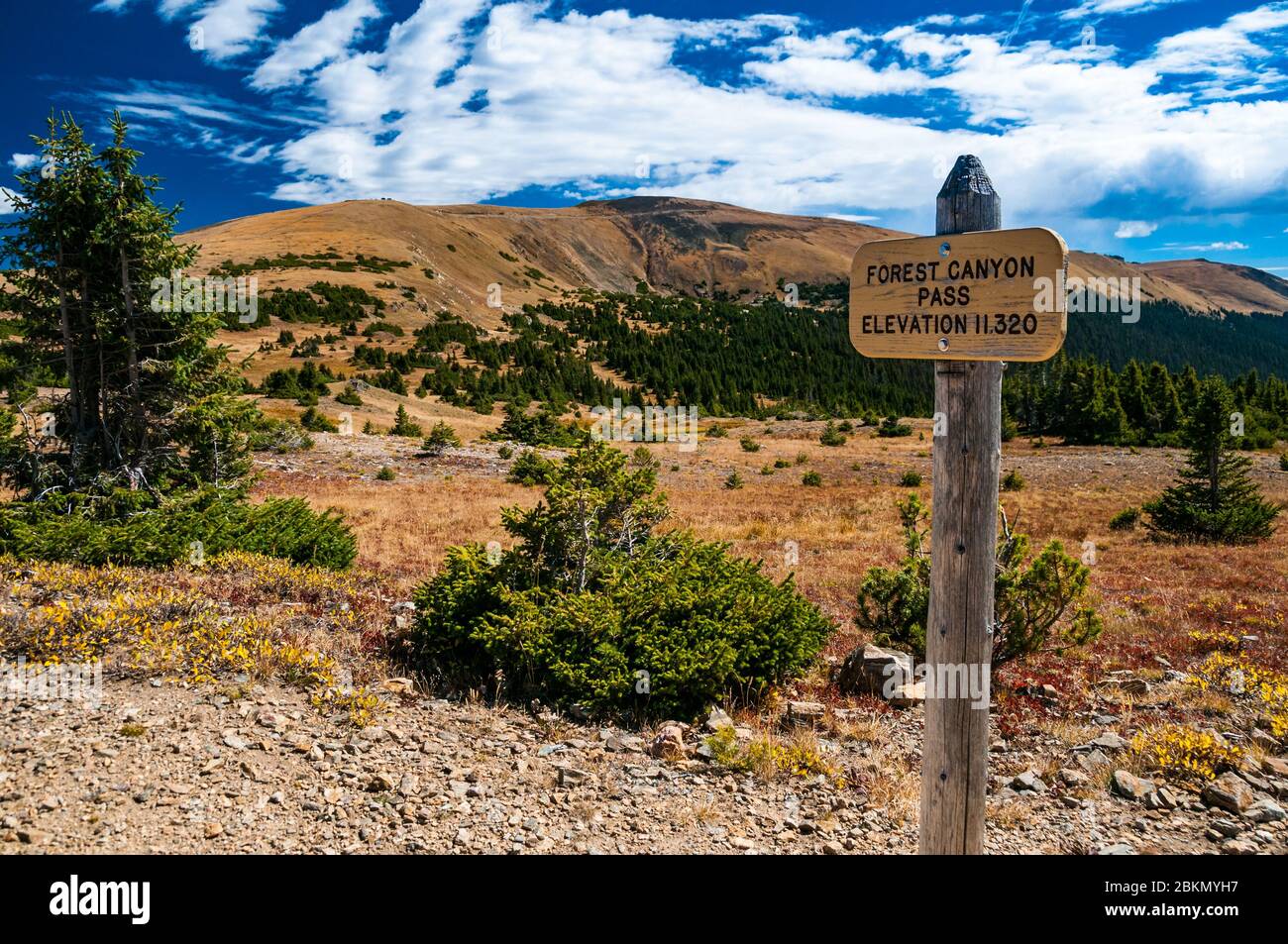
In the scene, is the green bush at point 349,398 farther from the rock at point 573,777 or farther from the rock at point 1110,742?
the rock at point 1110,742

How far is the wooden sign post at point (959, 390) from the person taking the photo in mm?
3072

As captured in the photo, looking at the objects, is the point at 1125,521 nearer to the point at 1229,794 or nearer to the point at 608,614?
the point at 1229,794

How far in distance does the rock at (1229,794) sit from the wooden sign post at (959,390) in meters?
3.16

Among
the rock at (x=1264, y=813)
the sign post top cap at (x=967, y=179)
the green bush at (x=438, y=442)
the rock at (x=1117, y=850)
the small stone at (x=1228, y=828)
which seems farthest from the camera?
the green bush at (x=438, y=442)

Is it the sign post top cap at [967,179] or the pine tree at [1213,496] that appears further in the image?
the pine tree at [1213,496]

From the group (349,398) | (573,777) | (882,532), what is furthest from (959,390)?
(349,398)

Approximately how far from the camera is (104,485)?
1113 cm

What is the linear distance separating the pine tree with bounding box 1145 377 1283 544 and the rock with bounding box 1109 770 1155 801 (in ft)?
62.2

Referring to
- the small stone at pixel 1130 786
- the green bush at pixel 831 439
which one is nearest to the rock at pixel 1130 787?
the small stone at pixel 1130 786

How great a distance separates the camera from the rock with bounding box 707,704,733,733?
21.0ft

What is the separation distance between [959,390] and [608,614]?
439 centimetres

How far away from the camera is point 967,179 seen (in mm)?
3236
